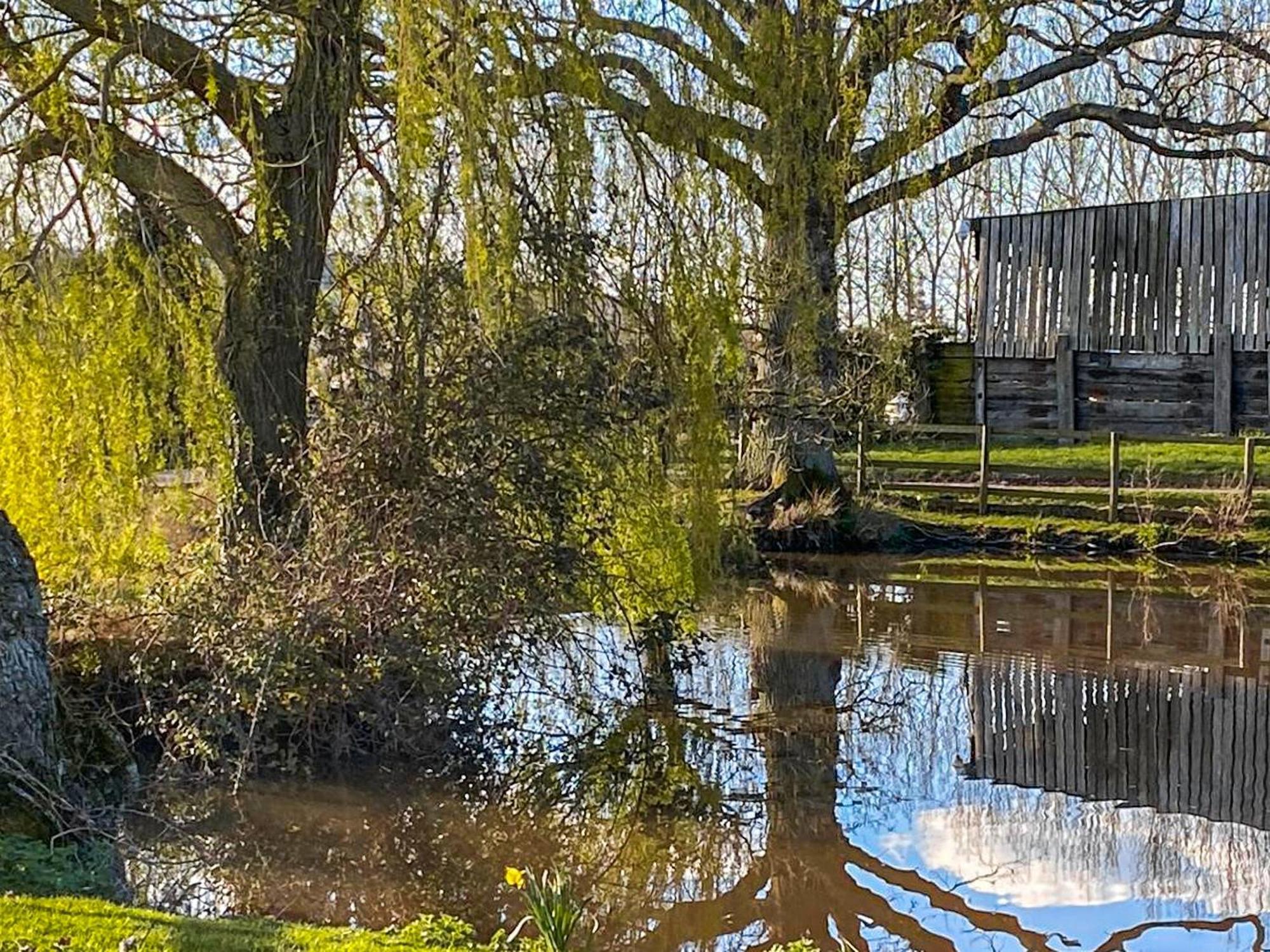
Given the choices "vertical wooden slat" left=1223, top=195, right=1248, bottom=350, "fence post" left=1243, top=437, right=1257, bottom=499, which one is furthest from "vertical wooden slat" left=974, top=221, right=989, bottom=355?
"fence post" left=1243, top=437, right=1257, bottom=499

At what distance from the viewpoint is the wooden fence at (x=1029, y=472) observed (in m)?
18.4

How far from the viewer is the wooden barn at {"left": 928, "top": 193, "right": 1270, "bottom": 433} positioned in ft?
70.2

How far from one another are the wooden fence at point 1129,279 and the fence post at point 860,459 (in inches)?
167

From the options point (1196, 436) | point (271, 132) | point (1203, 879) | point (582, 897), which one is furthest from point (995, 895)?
point (1196, 436)

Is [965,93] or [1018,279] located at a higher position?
[965,93]

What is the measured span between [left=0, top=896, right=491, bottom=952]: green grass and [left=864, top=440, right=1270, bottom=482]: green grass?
15.0 meters

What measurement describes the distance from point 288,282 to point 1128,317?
1560 cm

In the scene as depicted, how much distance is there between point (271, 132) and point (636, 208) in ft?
8.44

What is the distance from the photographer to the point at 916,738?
1045 centimetres

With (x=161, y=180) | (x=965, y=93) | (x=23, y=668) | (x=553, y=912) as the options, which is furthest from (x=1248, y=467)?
(x=553, y=912)

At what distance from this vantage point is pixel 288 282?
402 inches

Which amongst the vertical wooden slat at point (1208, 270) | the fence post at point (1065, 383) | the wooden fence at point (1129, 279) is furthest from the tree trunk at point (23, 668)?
the vertical wooden slat at point (1208, 270)

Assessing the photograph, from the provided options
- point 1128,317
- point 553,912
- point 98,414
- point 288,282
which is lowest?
point 553,912

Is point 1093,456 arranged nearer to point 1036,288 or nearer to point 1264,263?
point 1036,288
